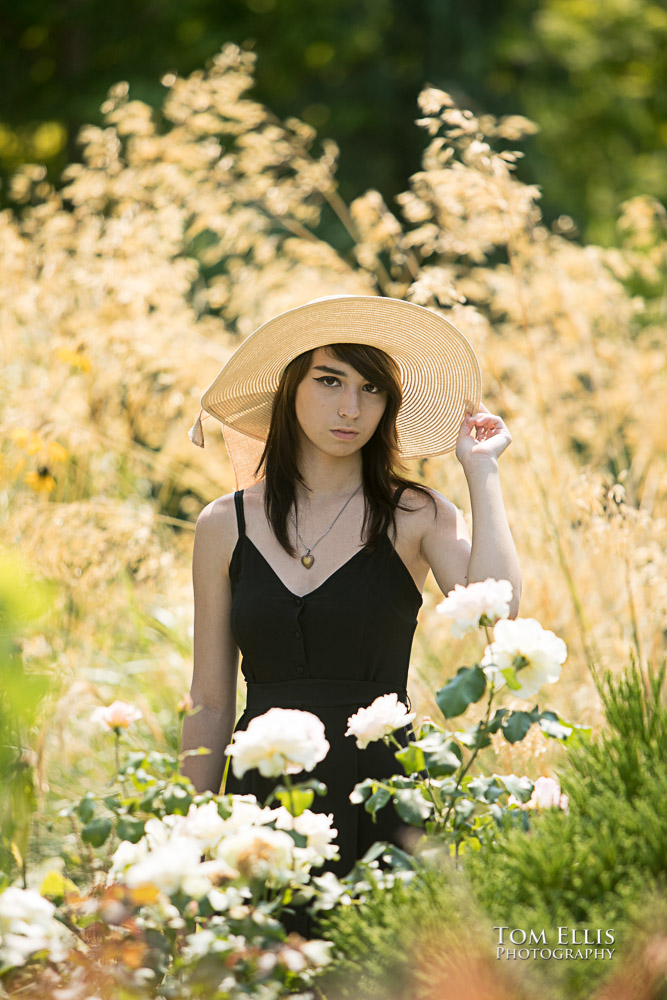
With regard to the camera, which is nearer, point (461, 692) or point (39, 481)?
point (461, 692)

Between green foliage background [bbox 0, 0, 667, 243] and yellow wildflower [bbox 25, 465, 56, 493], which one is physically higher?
green foliage background [bbox 0, 0, 667, 243]

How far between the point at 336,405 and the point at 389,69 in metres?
9.54

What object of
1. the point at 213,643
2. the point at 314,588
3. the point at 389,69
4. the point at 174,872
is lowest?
the point at 213,643

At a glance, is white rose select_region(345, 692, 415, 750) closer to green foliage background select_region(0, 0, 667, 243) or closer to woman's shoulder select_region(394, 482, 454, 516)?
woman's shoulder select_region(394, 482, 454, 516)

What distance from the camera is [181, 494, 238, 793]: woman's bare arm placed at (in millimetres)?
2041

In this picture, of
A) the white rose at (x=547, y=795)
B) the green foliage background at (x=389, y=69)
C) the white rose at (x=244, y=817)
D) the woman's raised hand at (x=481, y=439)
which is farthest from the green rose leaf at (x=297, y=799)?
the green foliage background at (x=389, y=69)

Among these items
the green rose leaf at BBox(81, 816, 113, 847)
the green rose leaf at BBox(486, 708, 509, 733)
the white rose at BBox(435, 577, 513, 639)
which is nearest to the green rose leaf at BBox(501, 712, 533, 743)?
the green rose leaf at BBox(486, 708, 509, 733)

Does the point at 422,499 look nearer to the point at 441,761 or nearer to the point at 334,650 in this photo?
the point at 334,650

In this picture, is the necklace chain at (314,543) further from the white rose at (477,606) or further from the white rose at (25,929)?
the white rose at (25,929)

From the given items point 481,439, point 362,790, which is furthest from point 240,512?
point 362,790

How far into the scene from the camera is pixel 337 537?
206cm

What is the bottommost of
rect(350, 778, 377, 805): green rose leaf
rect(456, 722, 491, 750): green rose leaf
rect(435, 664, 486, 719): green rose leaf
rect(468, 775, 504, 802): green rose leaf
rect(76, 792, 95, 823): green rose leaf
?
rect(468, 775, 504, 802): green rose leaf

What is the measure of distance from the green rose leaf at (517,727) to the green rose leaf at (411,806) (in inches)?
5.4

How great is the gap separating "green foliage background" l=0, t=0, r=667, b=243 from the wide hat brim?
825 centimetres
